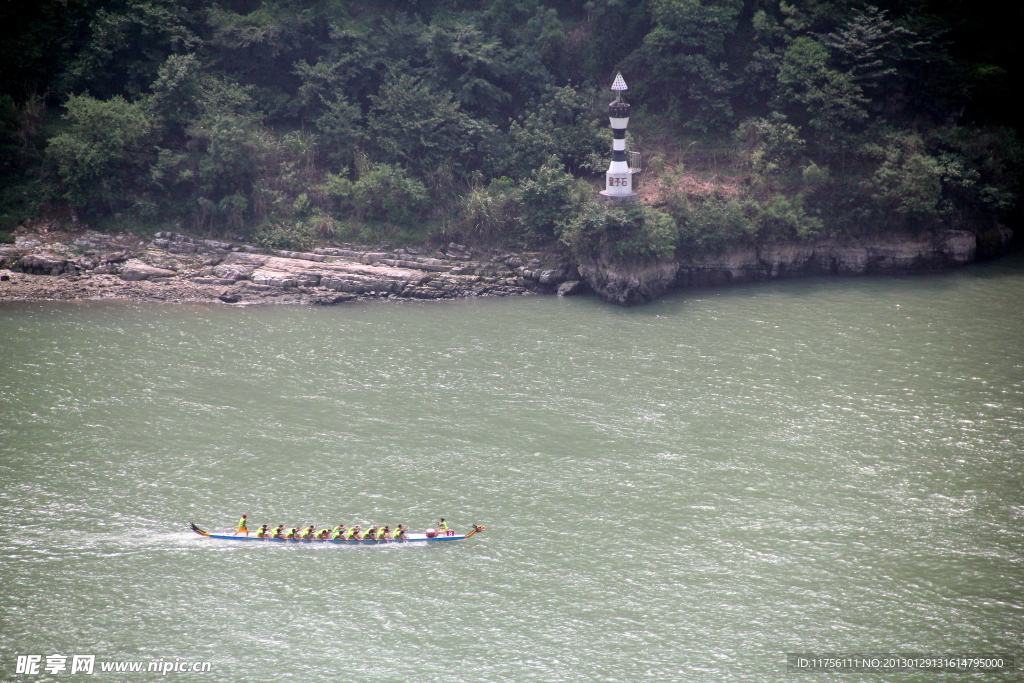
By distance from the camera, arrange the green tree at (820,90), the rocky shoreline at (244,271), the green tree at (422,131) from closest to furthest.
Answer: the rocky shoreline at (244,271) → the green tree at (820,90) → the green tree at (422,131)

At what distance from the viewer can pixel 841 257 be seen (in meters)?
57.1

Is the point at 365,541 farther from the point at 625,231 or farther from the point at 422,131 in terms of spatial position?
the point at 422,131

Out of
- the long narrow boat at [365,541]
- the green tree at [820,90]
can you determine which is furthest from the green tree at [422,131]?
the long narrow boat at [365,541]

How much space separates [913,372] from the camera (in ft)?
147

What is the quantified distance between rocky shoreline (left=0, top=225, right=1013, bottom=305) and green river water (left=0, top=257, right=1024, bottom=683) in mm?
1977

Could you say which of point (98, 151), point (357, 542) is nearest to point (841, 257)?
point (357, 542)

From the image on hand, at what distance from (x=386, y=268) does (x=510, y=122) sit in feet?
45.0

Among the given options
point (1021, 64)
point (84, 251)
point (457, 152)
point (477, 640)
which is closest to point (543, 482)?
point (477, 640)

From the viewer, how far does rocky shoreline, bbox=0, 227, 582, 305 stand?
53500mm

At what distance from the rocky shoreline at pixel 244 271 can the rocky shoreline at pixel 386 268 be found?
61 mm

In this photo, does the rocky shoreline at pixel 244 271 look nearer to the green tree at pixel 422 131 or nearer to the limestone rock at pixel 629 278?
the limestone rock at pixel 629 278

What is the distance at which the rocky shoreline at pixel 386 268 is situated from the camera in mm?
53875

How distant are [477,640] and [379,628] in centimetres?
318

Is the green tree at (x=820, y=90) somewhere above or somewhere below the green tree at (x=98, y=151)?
above
